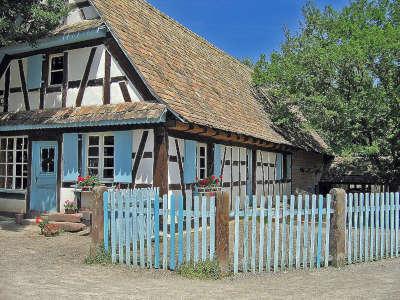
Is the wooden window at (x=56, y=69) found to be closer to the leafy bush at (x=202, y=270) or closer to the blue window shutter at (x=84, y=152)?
the blue window shutter at (x=84, y=152)

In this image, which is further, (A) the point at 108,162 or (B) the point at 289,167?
(B) the point at 289,167

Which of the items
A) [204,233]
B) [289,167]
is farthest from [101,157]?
[289,167]

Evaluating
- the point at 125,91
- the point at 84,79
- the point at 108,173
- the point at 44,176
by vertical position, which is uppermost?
the point at 84,79

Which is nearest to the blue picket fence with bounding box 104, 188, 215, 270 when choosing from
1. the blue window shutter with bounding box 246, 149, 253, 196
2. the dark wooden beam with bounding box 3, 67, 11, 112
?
the dark wooden beam with bounding box 3, 67, 11, 112

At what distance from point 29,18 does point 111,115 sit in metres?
3.36

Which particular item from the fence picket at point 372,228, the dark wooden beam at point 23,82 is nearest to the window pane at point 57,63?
the dark wooden beam at point 23,82

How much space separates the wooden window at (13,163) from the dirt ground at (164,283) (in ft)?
20.5

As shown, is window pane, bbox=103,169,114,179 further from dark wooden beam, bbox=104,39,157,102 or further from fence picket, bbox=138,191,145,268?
fence picket, bbox=138,191,145,268

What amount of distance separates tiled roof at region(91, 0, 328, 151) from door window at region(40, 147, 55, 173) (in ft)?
13.2

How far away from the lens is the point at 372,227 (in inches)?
328

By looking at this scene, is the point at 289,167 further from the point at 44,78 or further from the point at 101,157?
the point at 44,78

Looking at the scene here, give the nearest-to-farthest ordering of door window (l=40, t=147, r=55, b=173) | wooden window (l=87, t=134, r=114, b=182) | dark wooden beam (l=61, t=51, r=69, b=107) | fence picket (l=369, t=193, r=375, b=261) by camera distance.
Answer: fence picket (l=369, t=193, r=375, b=261) < wooden window (l=87, t=134, r=114, b=182) < dark wooden beam (l=61, t=51, r=69, b=107) < door window (l=40, t=147, r=55, b=173)

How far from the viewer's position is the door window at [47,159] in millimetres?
13375

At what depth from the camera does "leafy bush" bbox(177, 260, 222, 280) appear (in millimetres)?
6629
